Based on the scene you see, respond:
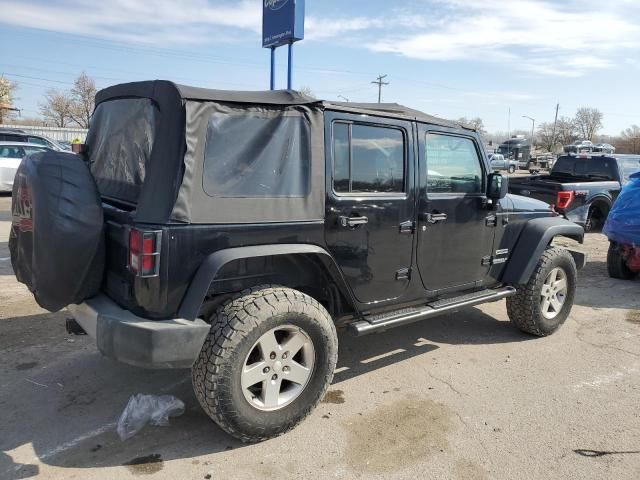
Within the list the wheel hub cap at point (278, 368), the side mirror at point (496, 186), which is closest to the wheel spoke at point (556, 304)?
the side mirror at point (496, 186)

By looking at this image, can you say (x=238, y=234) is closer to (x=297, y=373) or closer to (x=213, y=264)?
(x=213, y=264)

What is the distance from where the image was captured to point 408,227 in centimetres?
373

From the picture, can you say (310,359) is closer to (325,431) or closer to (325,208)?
(325,431)

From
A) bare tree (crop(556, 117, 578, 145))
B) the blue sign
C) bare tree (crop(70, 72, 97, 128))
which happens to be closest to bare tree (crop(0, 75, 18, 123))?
bare tree (crop(70, 72, 97, 128))

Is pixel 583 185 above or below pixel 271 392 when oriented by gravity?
above

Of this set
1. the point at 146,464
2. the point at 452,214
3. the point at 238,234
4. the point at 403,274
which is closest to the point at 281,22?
the point at 452,214

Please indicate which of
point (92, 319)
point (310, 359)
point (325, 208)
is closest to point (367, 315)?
point (310, 359)

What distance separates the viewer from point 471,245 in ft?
14.0

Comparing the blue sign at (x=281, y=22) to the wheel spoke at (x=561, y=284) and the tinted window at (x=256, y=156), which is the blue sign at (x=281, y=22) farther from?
the tinted window at (x=256, y=156)

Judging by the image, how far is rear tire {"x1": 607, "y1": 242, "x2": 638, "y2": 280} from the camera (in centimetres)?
722

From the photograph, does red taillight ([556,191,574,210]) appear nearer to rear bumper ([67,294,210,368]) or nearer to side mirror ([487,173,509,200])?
side mirror ([487,173,509,200])

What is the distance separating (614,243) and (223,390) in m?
6.50

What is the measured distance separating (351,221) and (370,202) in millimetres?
231

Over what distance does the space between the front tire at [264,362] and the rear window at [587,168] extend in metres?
9.50
